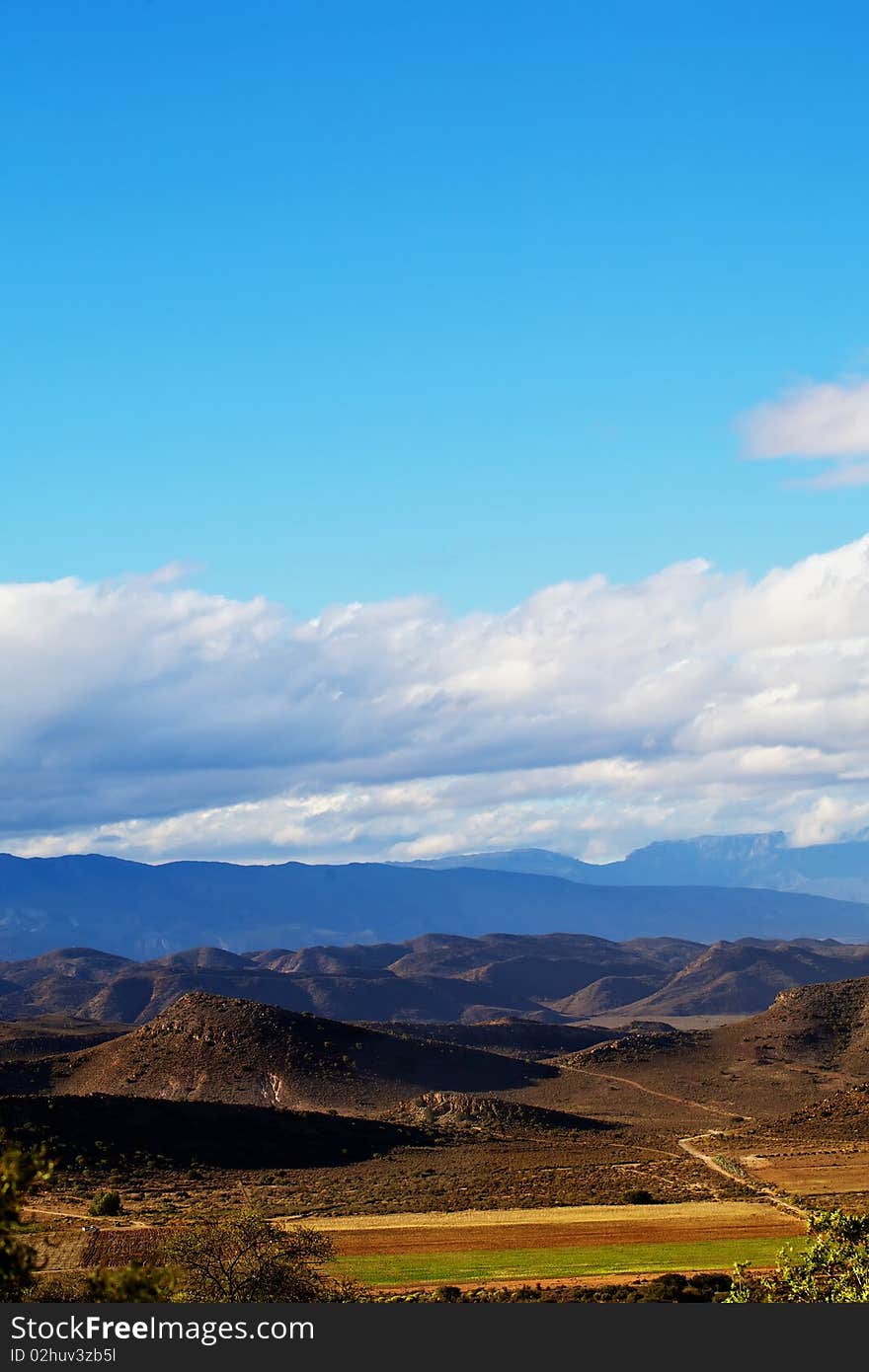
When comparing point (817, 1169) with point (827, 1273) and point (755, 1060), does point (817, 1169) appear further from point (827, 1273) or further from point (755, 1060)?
point (755, 1060)

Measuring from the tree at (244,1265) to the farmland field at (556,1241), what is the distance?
922 centimetres

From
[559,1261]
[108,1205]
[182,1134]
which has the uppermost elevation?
[559,1261]

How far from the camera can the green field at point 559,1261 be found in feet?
138

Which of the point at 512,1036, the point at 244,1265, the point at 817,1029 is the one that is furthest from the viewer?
the point at 512,1036

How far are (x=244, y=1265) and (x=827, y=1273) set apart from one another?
1439 cm

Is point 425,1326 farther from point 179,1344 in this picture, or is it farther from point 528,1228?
point 528,1228

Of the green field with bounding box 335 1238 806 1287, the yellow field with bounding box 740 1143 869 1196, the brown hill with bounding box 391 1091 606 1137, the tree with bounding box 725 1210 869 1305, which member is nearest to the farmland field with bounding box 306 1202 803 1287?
the green field with bounding box 335 1238 806 1287

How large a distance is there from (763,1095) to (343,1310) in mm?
99250

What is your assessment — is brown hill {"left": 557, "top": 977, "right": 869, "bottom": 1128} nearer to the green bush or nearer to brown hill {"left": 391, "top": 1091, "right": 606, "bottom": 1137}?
brown hill {"left": 391, "top": 1091, "right": 606, "bottom": 1137}

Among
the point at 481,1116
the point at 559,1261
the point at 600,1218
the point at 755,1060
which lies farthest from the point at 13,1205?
the point at 755,1060

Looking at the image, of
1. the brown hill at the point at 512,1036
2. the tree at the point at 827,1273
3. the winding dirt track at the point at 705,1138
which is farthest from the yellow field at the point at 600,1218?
the brown hill at the point at 512,1036

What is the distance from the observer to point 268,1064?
11138 centimetres

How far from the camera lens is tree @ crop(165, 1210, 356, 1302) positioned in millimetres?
29594

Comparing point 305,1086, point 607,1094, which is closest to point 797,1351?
point 305,1086
